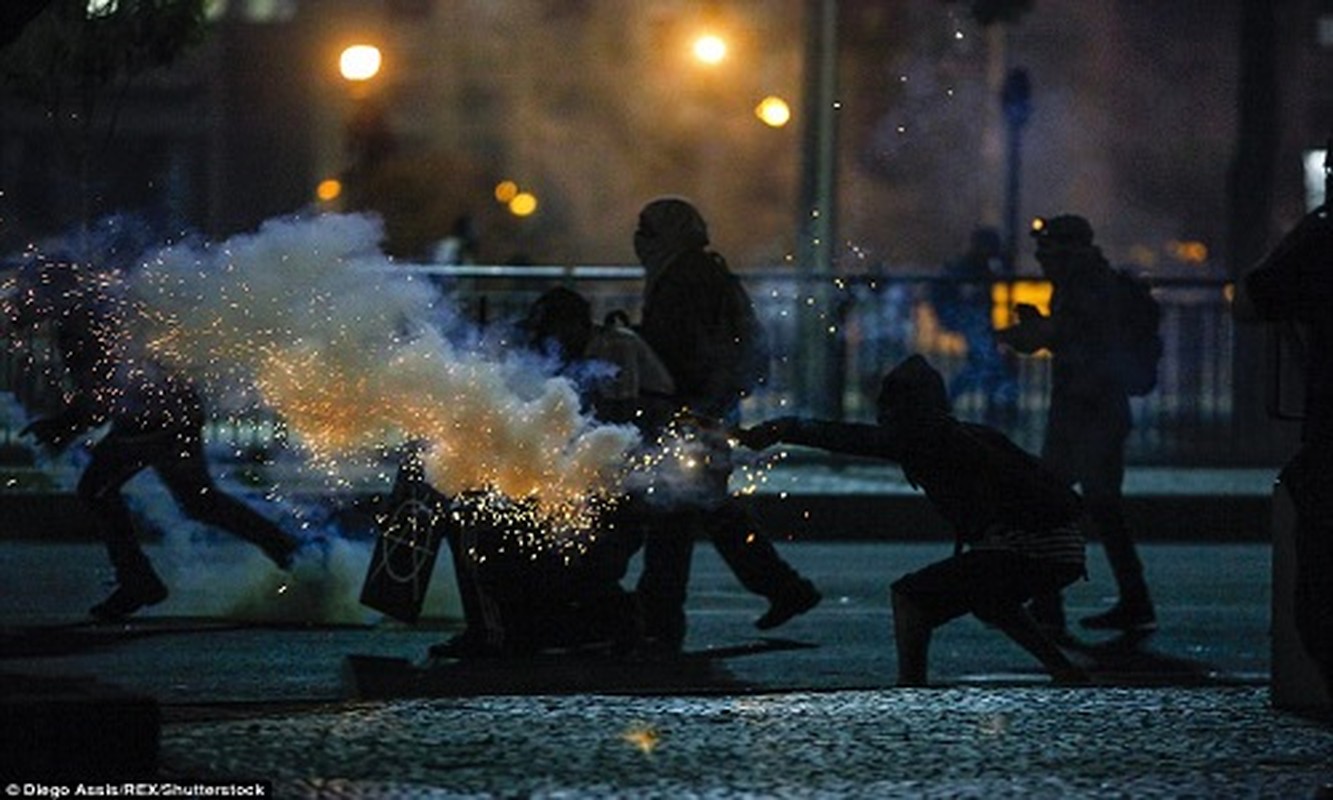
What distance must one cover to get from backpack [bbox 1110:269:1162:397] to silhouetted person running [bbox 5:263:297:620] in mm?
3769

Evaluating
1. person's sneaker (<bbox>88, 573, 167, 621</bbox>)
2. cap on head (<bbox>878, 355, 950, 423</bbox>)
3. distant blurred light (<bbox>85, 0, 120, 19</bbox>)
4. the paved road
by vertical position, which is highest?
distant blurred light (<bbox>85, 0, 120, 19</bbox>)

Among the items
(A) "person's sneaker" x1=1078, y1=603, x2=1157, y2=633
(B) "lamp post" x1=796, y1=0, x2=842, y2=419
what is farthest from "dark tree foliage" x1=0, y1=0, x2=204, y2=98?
(A) "person's sneaker" x1=1078, y1=603, x2=1157, y2=633

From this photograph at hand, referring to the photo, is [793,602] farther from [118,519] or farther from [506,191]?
[506,191]

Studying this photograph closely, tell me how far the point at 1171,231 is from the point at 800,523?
124ft

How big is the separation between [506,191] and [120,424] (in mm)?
29934

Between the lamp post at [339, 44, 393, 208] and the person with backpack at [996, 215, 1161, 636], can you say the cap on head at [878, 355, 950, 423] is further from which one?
the lamp post at [339, 44, 393, 208]

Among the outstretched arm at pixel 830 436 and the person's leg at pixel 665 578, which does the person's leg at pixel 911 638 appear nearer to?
the outstretched arm at pixel 830 436

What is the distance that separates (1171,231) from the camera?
176ft

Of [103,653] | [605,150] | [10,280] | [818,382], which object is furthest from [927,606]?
[605,150]

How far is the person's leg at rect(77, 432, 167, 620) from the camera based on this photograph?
39.9ft

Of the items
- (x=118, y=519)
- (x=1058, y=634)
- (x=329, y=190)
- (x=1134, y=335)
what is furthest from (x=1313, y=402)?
(x=329, y=190)

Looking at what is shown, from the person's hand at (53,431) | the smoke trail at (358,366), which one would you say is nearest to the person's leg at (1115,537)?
the smoke trail at (358,366)

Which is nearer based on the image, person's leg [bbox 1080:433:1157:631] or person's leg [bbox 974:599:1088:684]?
person's leg [bbox 974:599:1088:684]

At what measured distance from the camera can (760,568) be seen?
1205cm
